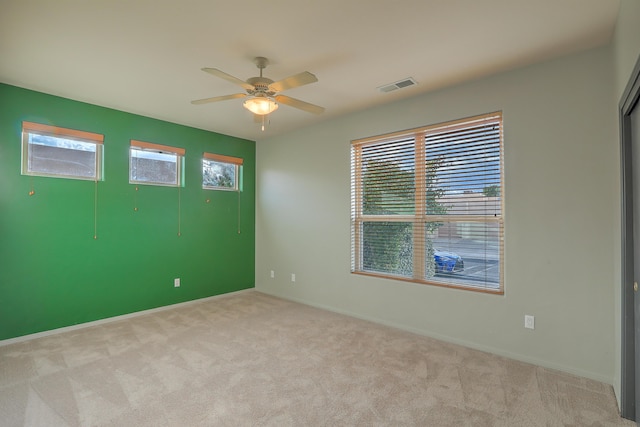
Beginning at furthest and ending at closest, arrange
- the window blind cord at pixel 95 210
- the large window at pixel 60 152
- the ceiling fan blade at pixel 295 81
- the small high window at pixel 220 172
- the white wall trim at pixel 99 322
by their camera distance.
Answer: the small high window at pixel 220 172, the window blind cord at pixel 95 210, the large window at pixel 60 152, the white wall trim at pixel 99 322, the ceiling fan blade at pixel 295 81

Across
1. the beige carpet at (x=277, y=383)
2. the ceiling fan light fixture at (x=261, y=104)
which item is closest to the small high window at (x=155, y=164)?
the beige carpet at (x=277, y=383)

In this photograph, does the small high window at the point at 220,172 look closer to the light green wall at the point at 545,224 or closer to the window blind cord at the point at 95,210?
the window blind cord at the point at 95,210

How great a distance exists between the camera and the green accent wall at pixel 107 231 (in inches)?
130

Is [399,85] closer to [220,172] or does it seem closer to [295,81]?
[295,81]

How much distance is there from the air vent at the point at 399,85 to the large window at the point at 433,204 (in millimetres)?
531

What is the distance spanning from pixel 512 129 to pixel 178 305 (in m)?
4.64

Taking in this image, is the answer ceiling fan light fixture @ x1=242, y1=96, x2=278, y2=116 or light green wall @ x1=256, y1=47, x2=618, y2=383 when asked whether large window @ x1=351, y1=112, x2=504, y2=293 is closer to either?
light green wall @ x1=256, y1=47, x2=618, y2=383

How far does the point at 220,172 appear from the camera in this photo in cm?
515

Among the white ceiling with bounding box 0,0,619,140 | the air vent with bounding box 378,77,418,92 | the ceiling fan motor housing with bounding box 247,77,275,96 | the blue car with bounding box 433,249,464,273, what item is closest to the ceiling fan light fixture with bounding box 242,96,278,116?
the ceiling fan motor housing with bounding box 247,77,275,96

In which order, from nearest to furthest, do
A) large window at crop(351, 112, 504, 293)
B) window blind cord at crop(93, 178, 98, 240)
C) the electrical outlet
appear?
the electrical outlet → large window at crop(351, 112, 504, 293) → window blind cord at crop(93, 178, 98, 240)

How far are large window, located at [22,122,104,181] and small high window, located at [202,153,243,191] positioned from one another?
4.60ft

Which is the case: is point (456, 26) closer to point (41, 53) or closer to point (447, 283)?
point (447, 283)

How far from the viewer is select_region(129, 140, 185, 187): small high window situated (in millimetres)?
4180

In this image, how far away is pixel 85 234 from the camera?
3746mm
